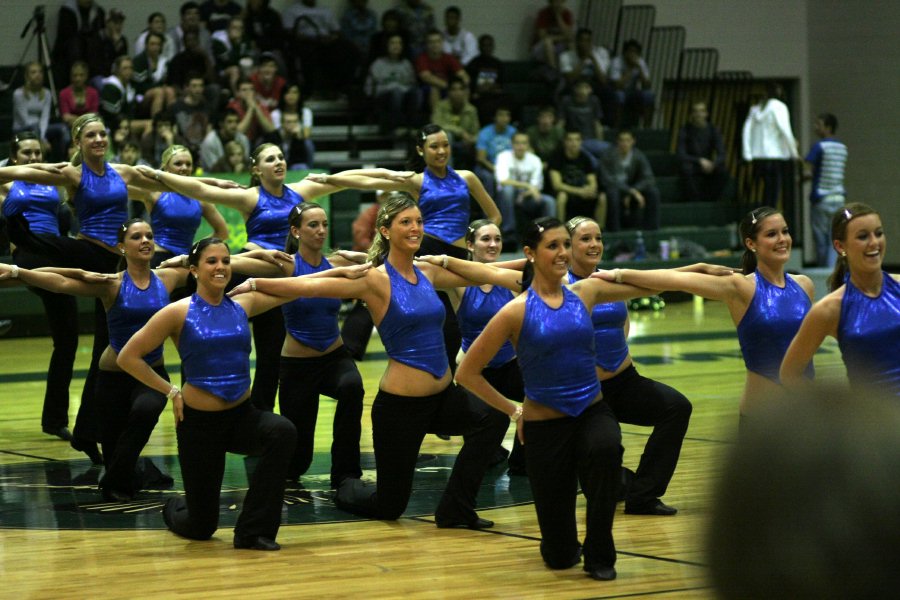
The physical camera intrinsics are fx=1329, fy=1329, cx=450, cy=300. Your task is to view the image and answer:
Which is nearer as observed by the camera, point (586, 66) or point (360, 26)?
point (360, 26)

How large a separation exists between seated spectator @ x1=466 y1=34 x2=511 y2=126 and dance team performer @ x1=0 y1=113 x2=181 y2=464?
7.77m

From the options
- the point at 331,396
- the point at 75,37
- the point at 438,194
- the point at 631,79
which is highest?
the point at 75,37

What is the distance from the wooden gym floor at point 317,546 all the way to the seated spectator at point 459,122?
6622mm

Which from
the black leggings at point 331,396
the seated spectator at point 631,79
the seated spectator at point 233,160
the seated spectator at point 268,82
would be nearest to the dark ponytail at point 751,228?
the black leggings at point 331,396

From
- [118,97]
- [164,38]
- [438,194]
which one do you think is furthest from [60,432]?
[164,38]

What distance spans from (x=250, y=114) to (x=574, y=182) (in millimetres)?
3406

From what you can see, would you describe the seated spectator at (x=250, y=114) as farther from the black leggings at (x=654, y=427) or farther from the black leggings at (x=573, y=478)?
the black leggings at (x=573, y=478)

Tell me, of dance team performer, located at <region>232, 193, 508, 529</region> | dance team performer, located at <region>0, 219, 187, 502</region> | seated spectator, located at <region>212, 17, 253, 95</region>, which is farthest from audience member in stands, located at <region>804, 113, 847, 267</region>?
dance team performer, located at <region>232, 193, 508, 529</region>

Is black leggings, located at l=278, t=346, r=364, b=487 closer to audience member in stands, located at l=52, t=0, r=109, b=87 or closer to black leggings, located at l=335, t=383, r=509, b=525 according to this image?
black leggings, located at l=335, t=383, r=509, b=525

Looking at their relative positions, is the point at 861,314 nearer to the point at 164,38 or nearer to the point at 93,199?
the point at 93,199

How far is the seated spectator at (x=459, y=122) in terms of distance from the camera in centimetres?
1353

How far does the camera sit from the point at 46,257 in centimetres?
696

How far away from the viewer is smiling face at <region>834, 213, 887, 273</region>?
13.9 ft

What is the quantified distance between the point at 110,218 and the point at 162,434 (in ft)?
4.51
